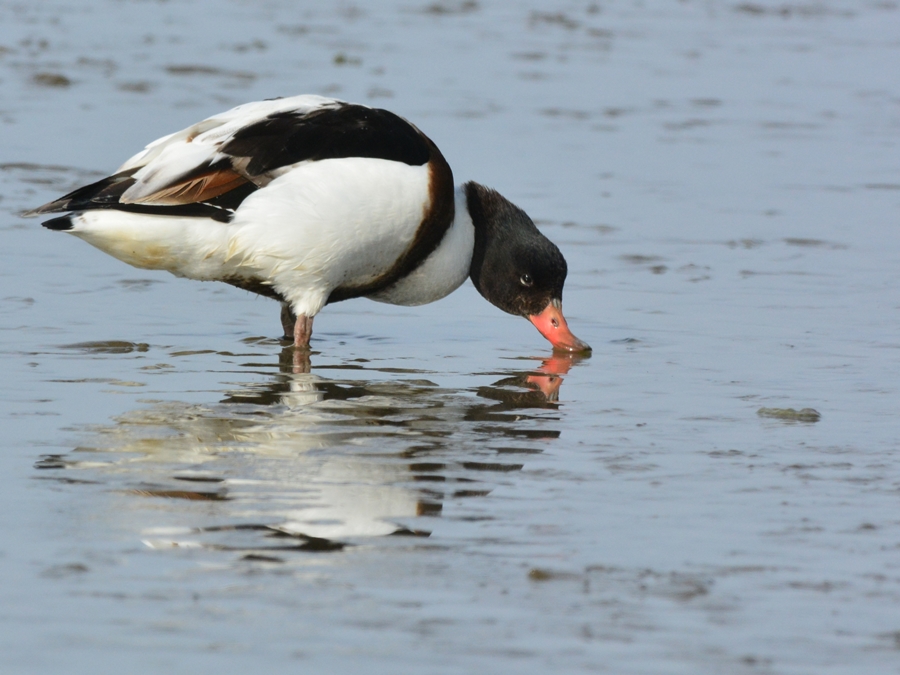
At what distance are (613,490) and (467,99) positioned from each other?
379 inches

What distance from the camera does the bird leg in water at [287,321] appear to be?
7719mm

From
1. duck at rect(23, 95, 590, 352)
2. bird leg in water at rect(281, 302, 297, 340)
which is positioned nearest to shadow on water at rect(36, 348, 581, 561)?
duck at rect(23, 95, 590, 352)

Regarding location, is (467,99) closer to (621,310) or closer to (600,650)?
(621,310)

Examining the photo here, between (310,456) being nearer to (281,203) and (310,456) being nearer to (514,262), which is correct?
(281,203)

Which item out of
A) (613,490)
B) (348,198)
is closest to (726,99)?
(348,198)

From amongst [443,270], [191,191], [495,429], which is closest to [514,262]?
[443,270]

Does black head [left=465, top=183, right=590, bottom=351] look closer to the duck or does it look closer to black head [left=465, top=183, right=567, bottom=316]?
black head [left=465, top=183, right=567, bottom=316]

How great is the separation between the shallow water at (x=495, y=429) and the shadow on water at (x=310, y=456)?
2 cm

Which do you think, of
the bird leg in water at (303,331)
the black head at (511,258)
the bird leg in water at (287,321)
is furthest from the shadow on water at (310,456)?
the black head at (511,258)

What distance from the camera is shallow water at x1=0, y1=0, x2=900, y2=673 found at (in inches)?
153

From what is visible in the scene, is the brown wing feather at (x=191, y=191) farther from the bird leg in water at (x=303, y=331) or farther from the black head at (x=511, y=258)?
the black head at (x=511, y=258)

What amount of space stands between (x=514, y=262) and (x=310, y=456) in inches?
112

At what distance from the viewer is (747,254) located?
9836mm

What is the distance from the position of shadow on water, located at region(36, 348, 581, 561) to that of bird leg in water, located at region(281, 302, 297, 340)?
64cm
